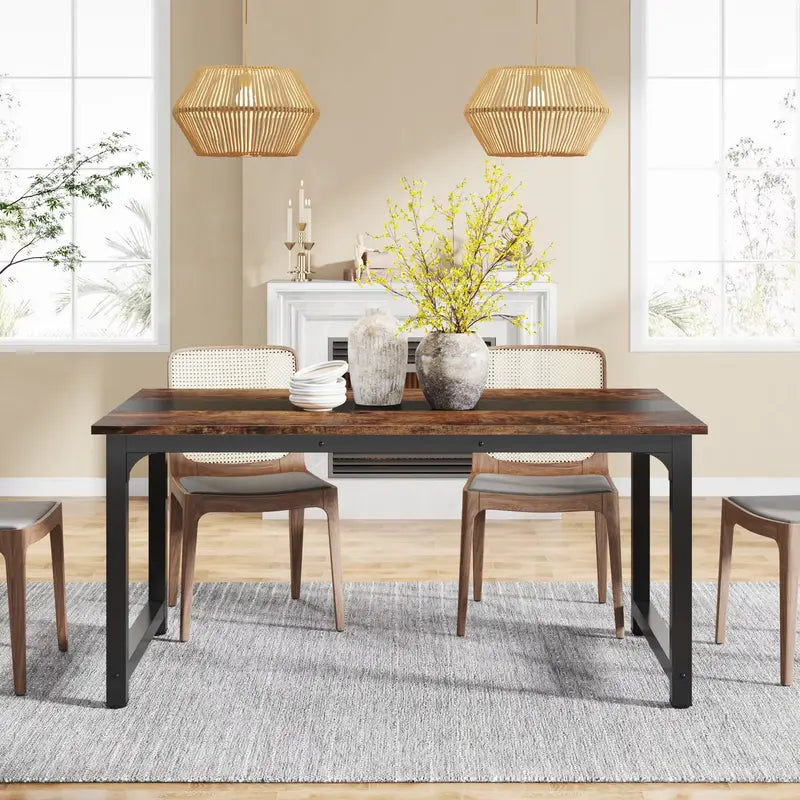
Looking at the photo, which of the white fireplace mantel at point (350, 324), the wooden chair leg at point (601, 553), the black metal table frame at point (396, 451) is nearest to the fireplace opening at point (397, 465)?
the white fireplace mantel at point (350, 324)

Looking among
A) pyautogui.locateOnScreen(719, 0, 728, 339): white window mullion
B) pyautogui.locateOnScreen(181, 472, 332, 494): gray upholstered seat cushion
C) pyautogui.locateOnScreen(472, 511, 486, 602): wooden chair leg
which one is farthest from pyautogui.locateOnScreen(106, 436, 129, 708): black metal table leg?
pyautogui.locateOnScreen(719, 0, 728, 339): white window mullion

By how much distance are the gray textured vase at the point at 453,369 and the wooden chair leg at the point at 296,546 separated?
2.88ft

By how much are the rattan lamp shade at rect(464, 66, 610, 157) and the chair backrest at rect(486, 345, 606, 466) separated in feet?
3.09

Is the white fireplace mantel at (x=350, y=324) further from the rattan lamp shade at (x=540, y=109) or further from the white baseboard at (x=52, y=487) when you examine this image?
the rattan lamp shade at (x=540, y=109)

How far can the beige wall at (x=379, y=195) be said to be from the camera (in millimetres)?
5613

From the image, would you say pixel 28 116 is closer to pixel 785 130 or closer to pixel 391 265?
pixel 391 265

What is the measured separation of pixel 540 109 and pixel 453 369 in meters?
0.80

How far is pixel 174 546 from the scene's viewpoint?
3867mm

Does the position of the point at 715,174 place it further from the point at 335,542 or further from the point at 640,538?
the point at 335,542

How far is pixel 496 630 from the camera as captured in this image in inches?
146

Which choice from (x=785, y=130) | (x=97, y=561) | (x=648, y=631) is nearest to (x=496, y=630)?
(x=648, y=631)

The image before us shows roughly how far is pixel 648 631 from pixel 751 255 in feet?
10.2

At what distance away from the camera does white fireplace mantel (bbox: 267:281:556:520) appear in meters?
5.46

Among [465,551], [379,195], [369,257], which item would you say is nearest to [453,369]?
[465,551]
